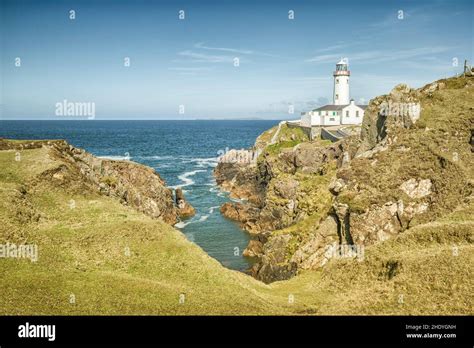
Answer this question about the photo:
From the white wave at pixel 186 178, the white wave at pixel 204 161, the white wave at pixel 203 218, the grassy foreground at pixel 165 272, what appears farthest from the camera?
the white wave at pixel 204 161

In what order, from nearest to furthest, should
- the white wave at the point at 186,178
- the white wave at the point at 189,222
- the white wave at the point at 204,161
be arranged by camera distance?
the white wave at the point at 189,222, the white wave at the point at 186,178, the white wave at the point at 204,161

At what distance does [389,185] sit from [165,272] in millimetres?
27332

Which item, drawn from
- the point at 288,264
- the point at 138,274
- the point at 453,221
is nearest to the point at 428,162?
the point at 453,221

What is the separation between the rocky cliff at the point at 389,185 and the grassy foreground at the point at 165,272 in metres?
5.85

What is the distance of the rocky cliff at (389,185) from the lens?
4166cm

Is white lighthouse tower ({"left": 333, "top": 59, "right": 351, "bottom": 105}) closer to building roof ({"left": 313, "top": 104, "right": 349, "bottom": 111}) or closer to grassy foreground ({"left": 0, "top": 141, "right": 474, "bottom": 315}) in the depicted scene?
building roof ({"left": 313, "top": 104, "right": 349, "bottom": 111})

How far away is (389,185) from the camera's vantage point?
144 ft

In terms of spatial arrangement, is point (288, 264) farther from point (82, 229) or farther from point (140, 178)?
point (140, 178)

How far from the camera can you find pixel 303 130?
384 ft

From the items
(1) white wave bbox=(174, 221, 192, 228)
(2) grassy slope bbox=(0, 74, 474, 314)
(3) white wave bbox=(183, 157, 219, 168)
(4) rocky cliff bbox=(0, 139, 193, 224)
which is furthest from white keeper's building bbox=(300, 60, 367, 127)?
(2) grassy slope bbox=(0, 74, 474, 314)
